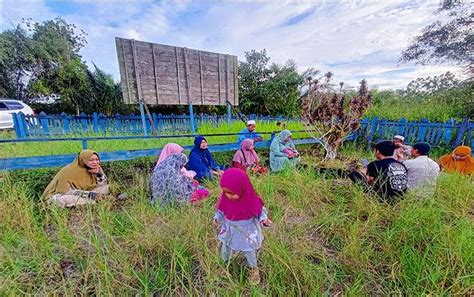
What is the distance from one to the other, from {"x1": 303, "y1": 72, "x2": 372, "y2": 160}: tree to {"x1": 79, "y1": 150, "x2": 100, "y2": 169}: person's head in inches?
186

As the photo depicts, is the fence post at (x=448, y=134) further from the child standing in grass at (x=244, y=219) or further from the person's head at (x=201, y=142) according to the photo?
the child standing in grass at (x=244, y=219)

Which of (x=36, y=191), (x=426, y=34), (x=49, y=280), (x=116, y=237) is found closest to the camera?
(x=49, y=280)

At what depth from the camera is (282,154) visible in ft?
16.4

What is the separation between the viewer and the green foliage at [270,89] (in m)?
16.2

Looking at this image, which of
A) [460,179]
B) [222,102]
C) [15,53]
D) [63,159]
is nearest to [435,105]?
[460,179]

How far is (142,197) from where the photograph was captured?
3.03 meters

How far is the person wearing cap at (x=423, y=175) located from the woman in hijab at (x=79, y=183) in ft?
14.0

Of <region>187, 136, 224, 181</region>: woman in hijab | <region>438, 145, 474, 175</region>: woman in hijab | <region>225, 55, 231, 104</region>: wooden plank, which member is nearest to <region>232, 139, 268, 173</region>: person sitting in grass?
<region>187, 136, 224, 181</region>: woman in hijab

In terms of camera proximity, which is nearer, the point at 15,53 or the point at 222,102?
the point at 222,102

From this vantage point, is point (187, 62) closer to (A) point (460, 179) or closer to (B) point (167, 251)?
(B) point (167, 251)

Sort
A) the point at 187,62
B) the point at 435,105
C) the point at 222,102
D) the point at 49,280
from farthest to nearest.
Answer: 1. the point at 435,105
2. the point at 222,102
3. the point at 187,62
4. the point at 49,280

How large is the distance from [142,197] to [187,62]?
507 centimetres

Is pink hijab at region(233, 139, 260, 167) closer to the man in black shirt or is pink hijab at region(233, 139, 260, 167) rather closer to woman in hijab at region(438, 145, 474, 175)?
the man in black shirt

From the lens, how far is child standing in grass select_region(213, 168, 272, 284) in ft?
5.71
